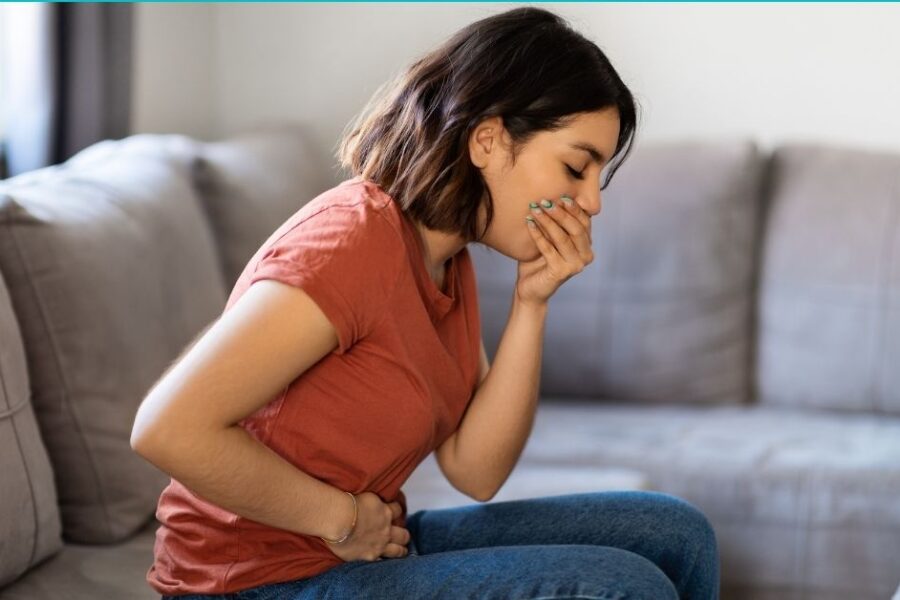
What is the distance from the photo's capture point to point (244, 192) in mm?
2373

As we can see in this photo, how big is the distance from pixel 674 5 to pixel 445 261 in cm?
164

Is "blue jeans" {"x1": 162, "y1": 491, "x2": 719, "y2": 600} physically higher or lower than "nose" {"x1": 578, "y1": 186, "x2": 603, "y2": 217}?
lower

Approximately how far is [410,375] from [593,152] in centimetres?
32

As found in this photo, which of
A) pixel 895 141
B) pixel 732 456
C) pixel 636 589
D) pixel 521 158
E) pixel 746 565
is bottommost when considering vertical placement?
pixel 746 565

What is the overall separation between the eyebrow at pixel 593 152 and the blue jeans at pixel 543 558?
408 mm

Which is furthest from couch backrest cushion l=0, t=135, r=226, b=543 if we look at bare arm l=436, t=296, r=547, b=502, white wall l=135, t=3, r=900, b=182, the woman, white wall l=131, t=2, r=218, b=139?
white wall l=135, t=3, r=900, b=182

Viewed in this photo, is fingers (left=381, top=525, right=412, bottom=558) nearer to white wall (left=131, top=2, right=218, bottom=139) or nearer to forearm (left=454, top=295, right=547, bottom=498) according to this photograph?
forearm (left=454, top=295, right=547, bottom=498)

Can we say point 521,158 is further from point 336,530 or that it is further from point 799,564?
point 799,564

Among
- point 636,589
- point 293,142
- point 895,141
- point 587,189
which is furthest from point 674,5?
point 636,589

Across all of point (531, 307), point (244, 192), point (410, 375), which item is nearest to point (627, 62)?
point (244, 192)

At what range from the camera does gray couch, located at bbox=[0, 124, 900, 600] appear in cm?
163

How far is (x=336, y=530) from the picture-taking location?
1250 millimetres

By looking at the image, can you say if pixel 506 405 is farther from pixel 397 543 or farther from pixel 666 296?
pixel 666 296

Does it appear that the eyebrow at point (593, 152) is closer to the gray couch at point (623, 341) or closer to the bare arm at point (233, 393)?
the bare arm at point (233, 393)
